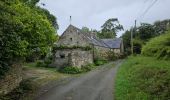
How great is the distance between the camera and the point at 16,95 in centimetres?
1576

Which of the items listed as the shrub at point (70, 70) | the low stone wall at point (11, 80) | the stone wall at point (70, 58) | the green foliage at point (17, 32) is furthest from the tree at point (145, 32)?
the low stone wall at point (11, 80)

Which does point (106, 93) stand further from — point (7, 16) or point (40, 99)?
point (7, 16)

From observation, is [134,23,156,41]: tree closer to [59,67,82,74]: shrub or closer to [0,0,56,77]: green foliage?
[59,67,82,74]: shrub

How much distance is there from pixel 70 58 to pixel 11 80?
49.2 feet

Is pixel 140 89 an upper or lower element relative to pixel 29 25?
lower

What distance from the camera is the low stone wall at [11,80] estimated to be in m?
15.7

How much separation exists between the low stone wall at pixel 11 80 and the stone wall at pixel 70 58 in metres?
13.0

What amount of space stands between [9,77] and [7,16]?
372cm

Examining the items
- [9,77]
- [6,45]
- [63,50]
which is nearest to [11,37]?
[6,45]

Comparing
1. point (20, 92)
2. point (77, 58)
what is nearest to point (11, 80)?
point (20, 92)

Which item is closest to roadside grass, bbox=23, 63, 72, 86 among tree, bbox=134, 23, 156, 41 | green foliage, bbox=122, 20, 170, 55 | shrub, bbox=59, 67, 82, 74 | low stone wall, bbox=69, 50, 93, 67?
shrub, bbox=59, 67, 82, 74

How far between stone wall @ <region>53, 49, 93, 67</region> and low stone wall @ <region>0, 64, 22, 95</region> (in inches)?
513

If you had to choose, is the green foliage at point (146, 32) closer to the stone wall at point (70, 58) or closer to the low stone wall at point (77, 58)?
the low stone wall at point (77, 58)

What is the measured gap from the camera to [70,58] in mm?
31812
